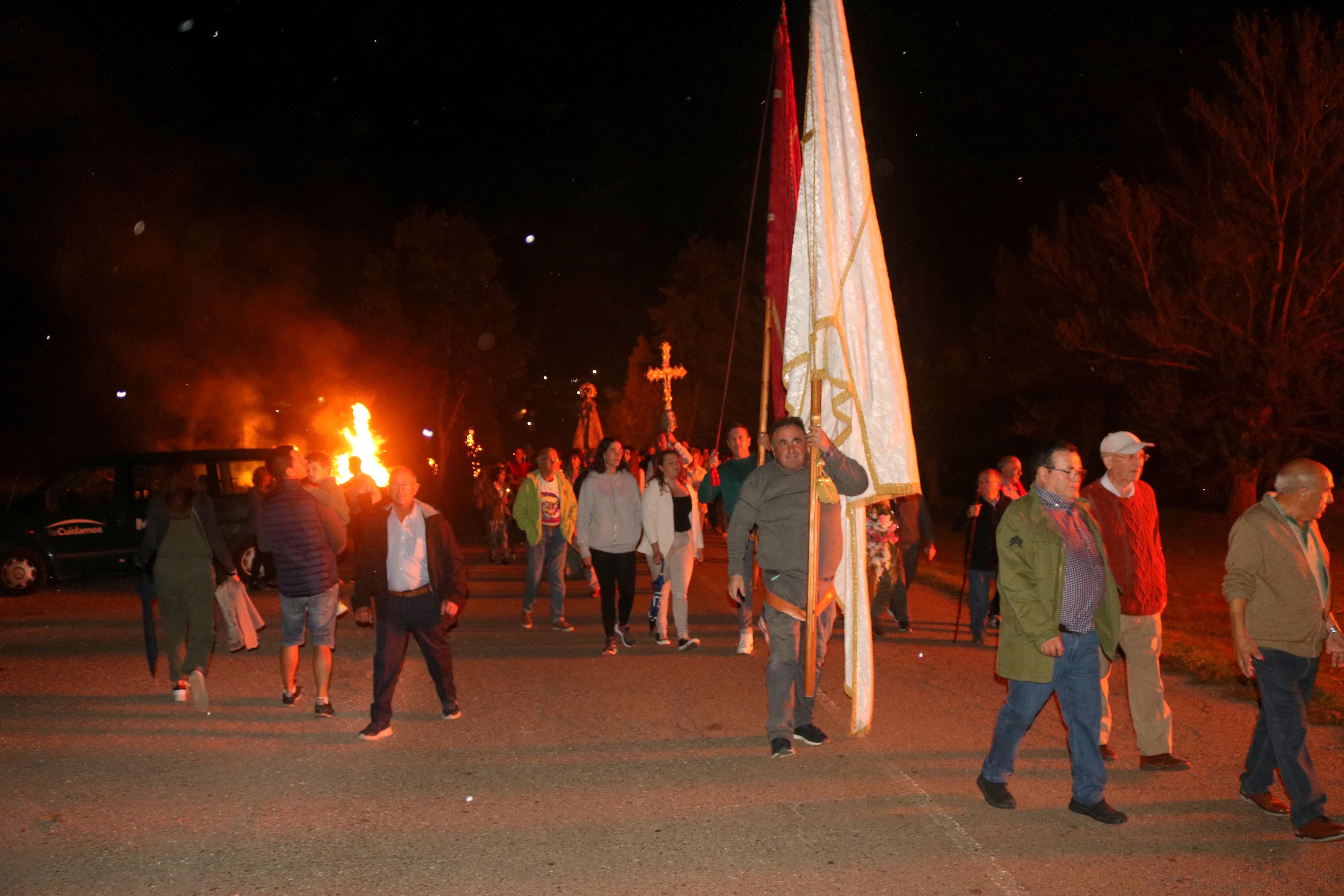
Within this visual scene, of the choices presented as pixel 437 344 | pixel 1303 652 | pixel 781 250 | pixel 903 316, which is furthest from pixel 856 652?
pixel 437 344

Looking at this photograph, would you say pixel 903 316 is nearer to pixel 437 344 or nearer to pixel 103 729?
pixel 437 344

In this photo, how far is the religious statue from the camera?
2462 centimetres

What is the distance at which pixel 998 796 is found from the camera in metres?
5.54

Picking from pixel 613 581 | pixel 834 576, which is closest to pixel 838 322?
pixel 834 576

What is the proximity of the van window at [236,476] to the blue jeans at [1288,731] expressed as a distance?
1417cm

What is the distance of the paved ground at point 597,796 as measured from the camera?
15.5 ft

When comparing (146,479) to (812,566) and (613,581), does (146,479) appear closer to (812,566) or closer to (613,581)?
(613,581)

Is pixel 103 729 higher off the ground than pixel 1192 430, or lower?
lower

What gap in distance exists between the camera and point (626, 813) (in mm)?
5555

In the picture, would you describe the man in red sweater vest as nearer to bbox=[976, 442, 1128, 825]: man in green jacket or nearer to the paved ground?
the paved ground

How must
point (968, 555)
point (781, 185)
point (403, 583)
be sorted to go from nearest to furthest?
1. point (403, 583)
2. point (781, 185)
3. point (968, 555)

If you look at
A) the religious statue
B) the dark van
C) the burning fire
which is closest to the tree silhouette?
the religious statue

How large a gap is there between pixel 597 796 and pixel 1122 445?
3.49m

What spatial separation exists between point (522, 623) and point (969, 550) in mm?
4898
